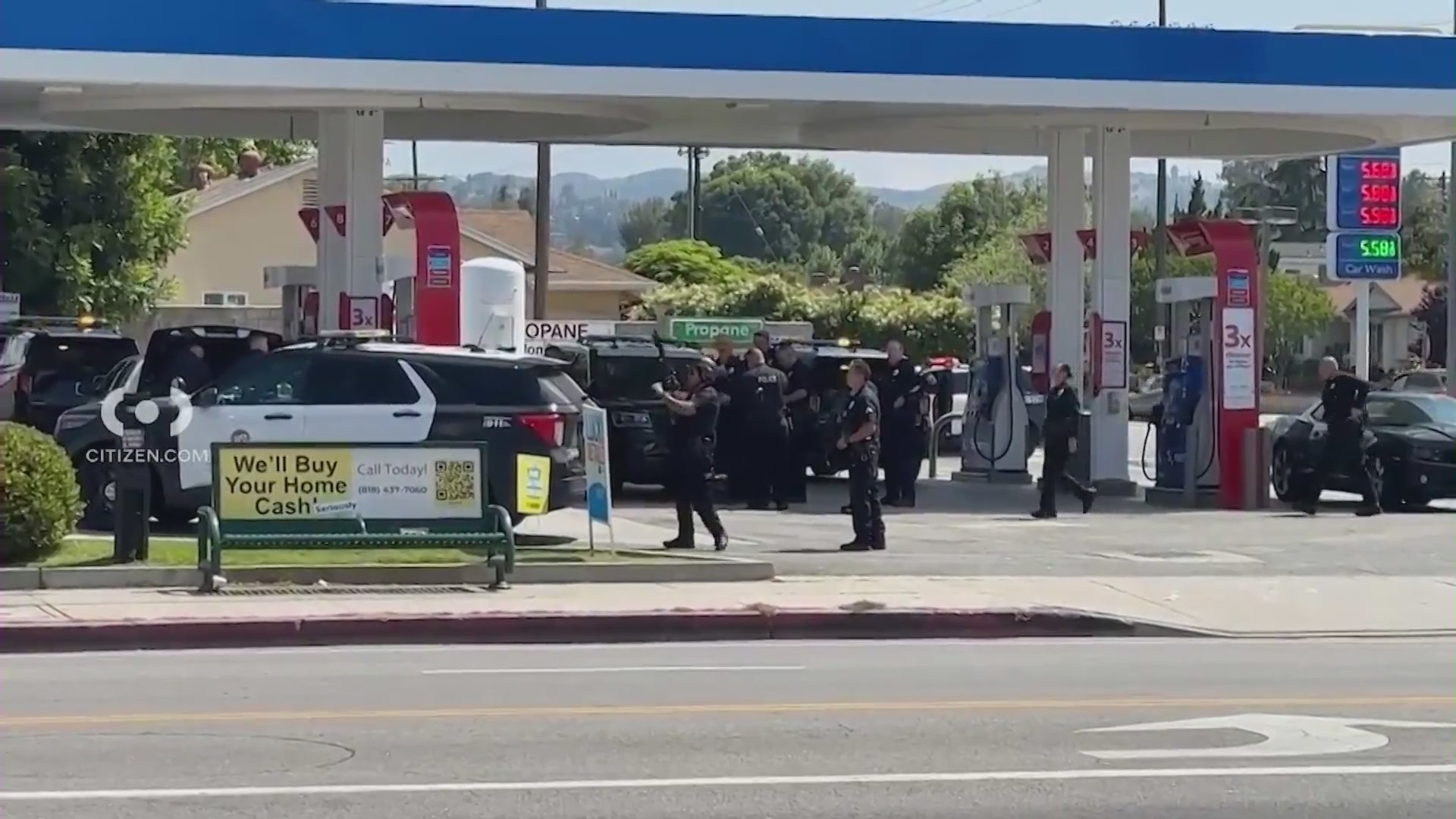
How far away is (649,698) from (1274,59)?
659 inches

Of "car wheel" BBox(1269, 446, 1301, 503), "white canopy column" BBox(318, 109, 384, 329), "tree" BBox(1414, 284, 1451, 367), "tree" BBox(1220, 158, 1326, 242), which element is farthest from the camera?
"tree" BBox(1220, 158, 1326, 242)

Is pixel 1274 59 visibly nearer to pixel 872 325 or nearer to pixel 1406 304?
pixel 872 325

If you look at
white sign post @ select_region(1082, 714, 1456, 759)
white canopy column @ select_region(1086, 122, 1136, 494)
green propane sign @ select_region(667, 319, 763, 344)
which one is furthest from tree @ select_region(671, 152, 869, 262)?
white sign post @ select_region(1082, 714, 1456, 759)

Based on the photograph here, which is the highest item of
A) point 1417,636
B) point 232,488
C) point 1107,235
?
point 1107,235

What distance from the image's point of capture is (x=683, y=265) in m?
75.6

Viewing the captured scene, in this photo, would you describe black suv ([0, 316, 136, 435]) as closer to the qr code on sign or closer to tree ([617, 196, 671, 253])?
the qr code on sign

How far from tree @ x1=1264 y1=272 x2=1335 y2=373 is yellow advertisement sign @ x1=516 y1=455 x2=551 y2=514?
54.5 metres

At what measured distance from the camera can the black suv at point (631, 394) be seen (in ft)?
78.8

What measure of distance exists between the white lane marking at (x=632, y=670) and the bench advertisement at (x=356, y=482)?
3998mm

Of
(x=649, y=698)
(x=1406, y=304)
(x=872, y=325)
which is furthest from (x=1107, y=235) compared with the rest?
(x=1406, y=304)

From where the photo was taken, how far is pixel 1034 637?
50.1ft

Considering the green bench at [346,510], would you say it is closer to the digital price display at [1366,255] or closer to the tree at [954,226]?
the digital price display at [1366,255]

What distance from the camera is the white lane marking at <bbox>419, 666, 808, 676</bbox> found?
41.5ft

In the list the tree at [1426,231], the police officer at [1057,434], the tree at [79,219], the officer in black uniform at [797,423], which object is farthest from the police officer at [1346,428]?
the tree at [1426,231]
